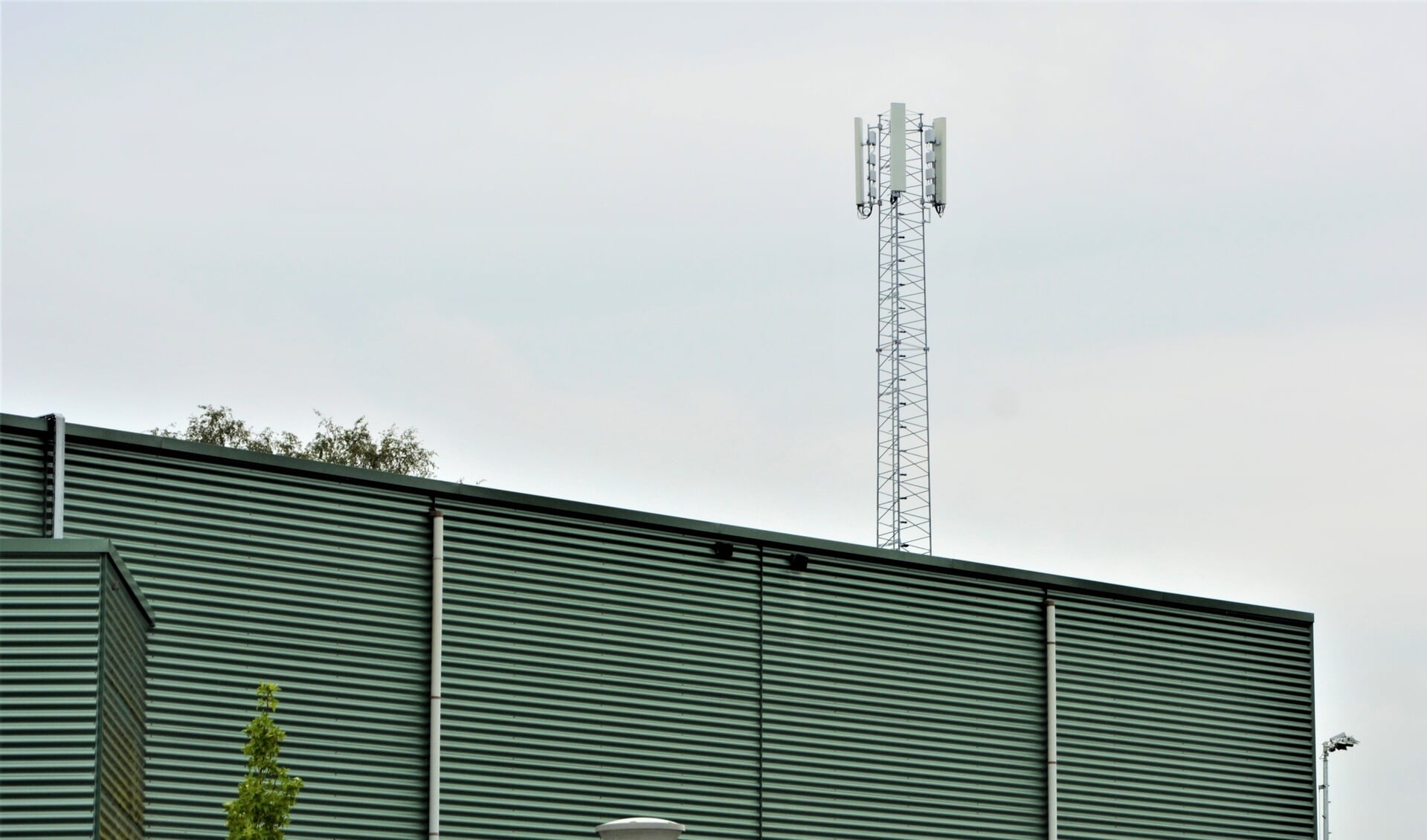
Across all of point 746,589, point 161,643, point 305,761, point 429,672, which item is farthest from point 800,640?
point 161,643

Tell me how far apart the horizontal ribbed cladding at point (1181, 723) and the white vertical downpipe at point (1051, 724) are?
0.18 meters

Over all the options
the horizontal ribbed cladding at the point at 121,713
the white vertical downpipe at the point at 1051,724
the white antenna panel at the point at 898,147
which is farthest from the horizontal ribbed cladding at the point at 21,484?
the white antenna panel at the point at 898,147

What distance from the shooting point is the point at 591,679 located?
2336cm

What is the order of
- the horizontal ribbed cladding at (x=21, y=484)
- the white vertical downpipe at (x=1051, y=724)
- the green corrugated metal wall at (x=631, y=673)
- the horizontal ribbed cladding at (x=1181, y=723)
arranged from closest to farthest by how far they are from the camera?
the horizontal ribbed cladding at (x=21, y=484) → the green corrugated metal wall at (x=631, y=673) → the white vertical downpipe at (x=1051, y=724) → the horizontal ribbed cladding at (x=1181, y=723)

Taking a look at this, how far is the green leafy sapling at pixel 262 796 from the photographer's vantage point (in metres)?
15.9

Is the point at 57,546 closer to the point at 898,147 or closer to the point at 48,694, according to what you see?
the point at 48,694

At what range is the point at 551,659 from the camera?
23.1m

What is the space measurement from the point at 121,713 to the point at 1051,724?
14.7 metres

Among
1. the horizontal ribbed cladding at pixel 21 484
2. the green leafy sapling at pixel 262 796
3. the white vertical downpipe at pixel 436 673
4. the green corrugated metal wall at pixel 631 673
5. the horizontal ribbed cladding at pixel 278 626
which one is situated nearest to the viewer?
the green leafy sapling at pixel 262 796

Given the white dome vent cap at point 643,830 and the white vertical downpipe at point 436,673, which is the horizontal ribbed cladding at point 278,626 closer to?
the white vertical downpipe at point 436,673

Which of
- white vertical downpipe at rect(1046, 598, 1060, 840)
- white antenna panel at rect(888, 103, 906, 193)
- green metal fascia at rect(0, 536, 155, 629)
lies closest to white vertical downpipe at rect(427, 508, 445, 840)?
green metal fascia at rect(0, 536, 155, 629)

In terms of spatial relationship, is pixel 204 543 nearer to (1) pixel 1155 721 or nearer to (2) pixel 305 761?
(2) pixel 305 761

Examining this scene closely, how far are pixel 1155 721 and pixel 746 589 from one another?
7.66 m

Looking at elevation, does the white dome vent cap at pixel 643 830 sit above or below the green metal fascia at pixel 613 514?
below
